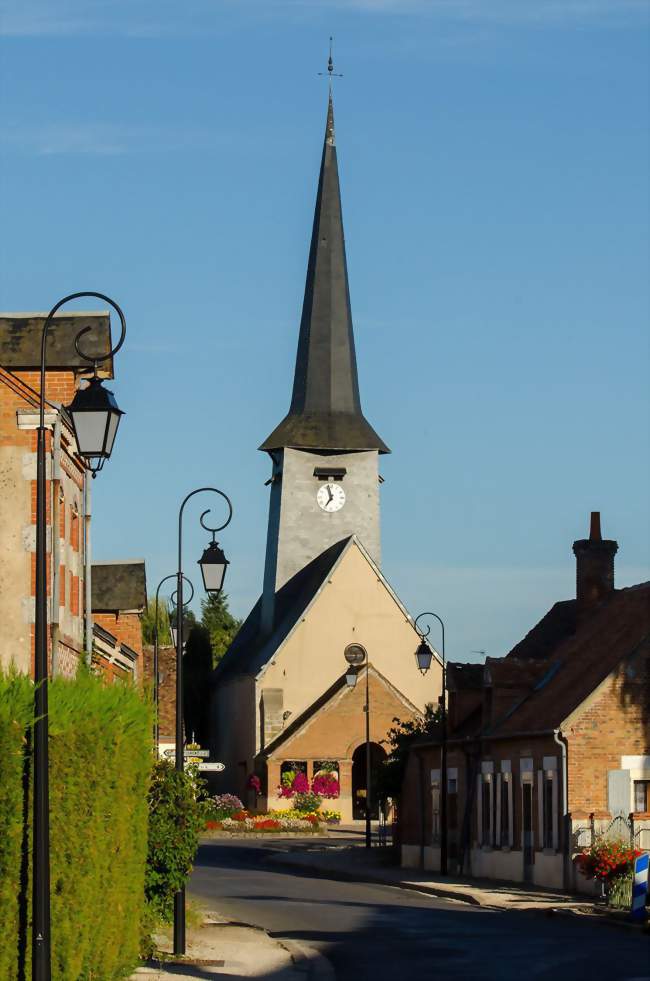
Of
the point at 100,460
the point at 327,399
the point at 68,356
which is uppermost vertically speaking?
the point at 327,399

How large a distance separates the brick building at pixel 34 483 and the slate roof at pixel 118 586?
12.5 metres

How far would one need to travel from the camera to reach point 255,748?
77.3m

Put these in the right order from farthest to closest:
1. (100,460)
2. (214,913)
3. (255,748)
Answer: (255,748) → (214,913) → (100,460)

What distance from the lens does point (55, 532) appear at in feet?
87.4

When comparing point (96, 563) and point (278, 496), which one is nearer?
point (96, 563)

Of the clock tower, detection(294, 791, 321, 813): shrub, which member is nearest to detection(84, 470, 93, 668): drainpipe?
detection(294, 791, 321, 813): shrub

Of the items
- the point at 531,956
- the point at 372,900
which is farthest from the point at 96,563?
the point at 531,956

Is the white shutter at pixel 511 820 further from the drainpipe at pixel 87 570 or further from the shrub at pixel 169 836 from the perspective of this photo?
the shrub at pixel 169 836

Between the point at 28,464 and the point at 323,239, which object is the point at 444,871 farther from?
the point at 323,239

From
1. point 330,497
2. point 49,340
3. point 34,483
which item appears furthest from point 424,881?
point 330,497

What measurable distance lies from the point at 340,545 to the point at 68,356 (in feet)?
175

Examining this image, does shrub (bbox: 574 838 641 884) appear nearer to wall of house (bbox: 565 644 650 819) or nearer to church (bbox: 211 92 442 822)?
wall of house (bbox: 565 644 650 819)

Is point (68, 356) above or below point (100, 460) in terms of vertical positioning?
above

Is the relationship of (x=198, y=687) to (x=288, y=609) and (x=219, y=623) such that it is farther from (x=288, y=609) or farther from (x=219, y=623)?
(x=219, y=623)
